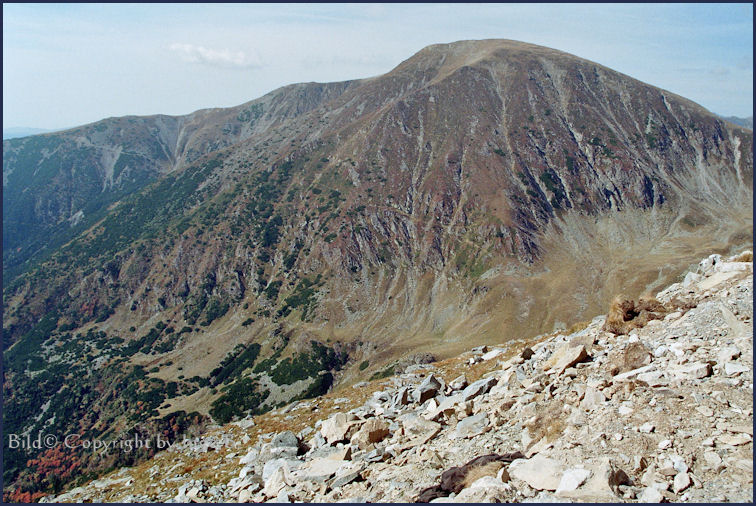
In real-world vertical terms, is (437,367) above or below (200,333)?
above

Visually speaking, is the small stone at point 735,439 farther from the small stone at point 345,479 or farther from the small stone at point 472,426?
the small stone at point 345,479

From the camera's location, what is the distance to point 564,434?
610 inches

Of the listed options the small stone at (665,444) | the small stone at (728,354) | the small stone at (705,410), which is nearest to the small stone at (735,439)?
the small stone at (705,410)

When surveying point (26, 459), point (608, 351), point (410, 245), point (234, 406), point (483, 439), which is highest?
point (608, 351)

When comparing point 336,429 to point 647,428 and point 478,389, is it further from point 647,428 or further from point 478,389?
point 647,428

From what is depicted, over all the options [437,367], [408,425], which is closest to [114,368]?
[437,367]

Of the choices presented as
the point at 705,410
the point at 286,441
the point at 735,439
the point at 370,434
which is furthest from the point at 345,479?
the point at 735,439

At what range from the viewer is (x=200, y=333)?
184m

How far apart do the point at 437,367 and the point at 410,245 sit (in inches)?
5834

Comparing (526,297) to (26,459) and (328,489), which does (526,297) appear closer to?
(328,489)

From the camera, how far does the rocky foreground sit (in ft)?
41.3

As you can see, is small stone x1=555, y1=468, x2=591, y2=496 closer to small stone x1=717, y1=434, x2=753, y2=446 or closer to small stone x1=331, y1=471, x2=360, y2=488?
small stone x1=717, y1=434, x2=753, y2=446

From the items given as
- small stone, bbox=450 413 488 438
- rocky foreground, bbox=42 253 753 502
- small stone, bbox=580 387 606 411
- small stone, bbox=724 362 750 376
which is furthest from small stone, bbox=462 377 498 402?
small stone, bbox=724 362 750 376

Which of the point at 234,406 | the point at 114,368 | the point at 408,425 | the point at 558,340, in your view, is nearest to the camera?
the point at 408,425
